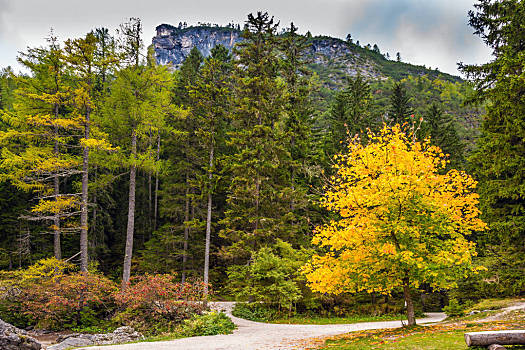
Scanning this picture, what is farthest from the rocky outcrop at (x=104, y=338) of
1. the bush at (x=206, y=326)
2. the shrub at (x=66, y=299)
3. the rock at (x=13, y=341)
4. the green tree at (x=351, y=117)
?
the green tree at (x=351, y=117)

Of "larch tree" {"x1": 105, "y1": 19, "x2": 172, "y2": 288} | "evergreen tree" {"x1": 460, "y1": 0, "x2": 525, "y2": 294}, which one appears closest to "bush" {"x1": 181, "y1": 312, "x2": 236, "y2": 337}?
"larch tree" {"x1": 105, "y1": 19, "x2": 172, "y2": 288}

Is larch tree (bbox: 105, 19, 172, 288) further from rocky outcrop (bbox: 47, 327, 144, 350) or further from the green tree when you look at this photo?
the green tree

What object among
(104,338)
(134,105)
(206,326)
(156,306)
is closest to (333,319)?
(206,326)

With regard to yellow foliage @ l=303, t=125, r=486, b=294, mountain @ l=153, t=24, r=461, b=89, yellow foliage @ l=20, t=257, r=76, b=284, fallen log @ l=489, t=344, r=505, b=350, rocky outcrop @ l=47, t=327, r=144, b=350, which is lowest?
rocky outcrop @ l=47, t=327, r=144, b=350

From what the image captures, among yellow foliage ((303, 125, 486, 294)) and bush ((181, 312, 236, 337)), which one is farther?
bush ((181, 312, 236, 337))

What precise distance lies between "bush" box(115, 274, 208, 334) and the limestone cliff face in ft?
617

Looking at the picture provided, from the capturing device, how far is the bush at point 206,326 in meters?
11.9

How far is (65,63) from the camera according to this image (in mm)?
17578

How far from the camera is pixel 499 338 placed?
5527mm

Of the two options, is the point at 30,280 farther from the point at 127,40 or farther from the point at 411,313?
the point at 411,313

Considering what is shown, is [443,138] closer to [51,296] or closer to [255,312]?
[255,312]

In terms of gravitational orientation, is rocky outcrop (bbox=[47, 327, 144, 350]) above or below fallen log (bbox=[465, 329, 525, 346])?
below

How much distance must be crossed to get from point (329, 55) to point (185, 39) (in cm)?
9081

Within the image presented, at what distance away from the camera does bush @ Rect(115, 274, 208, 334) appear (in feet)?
44.3
